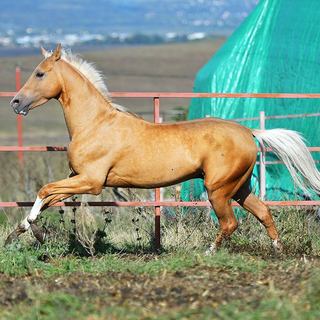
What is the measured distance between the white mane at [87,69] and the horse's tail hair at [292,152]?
54.3 inches

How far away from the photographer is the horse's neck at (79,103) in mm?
8836

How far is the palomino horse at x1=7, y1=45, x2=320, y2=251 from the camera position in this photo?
8641mm

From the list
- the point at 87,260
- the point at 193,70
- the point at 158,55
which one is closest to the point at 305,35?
the point at 87,260

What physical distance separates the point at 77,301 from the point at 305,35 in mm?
7573

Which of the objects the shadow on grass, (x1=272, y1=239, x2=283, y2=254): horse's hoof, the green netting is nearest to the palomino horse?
(x1=272, y1=239, x2=283, y2=254): horse's hoof

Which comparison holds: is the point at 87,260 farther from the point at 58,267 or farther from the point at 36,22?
the point at 36,22

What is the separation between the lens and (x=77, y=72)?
29.4 ft

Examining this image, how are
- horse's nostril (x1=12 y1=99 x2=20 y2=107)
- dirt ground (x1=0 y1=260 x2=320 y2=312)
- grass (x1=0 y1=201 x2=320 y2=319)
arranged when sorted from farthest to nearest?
horse's nostril (x1=12 y1=99 x2=20 y2=107), dirt ground (x1=0 y1=260 x2=320 y2=312), grass (x1=0 y1=201 x2=320 y2=319)

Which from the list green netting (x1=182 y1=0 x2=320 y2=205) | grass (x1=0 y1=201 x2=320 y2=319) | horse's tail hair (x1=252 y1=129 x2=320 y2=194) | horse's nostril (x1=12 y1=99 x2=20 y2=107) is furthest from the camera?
green netting (x1=182 y1=0 x2=320 y2=205)

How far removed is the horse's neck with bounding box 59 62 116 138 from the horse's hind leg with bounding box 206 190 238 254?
1.13m

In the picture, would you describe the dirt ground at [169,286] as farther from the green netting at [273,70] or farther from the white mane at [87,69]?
the green netting at [273,70]

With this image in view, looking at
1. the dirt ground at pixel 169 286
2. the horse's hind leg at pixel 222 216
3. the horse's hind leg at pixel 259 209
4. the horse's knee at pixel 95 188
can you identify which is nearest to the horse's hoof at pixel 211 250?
the horse's hind leg at pixel 222 216

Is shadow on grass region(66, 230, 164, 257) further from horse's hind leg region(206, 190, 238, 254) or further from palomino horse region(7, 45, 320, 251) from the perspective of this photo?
horse's hind leg region(206, 190, 238, 254)

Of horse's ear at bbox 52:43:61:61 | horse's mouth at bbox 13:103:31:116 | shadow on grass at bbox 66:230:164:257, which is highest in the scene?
horse's ear at bbox 52:43:61:61
